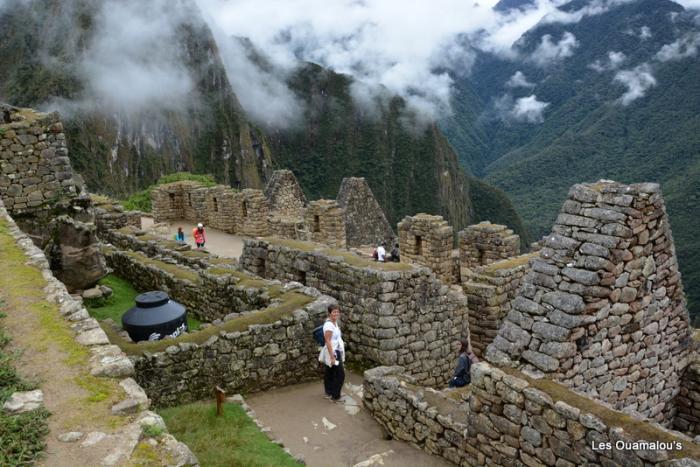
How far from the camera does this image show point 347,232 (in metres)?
21.3

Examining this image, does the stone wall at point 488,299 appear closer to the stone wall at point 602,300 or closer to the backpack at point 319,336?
the backpack at point 319,336

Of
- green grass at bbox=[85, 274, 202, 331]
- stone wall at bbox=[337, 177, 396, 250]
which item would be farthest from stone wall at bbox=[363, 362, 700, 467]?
stone wall at bbox=[337, 177, 396, 250]

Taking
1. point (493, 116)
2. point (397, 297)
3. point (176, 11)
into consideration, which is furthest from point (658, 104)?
point (397, 297)

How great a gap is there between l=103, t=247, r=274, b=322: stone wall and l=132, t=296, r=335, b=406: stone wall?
2.99ft

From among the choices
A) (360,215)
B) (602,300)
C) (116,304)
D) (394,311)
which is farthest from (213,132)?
(602,300)

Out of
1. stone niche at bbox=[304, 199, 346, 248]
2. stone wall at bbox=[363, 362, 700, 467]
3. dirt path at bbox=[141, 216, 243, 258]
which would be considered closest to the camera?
stone wall at bbox=[363, 362, 700, 467]

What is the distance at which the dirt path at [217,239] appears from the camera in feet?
65.2

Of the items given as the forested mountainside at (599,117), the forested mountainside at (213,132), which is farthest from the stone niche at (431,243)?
the forested mountainside at (213,132)

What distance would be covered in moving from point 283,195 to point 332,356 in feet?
61.3

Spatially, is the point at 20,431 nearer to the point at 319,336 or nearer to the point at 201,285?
the point at 319,336

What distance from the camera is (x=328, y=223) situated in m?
18.4

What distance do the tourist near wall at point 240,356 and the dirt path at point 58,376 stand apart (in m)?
1.51

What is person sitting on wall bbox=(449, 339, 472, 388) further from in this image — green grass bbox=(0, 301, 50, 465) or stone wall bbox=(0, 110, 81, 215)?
stone wall bbox=(0, 110, 81, 215)

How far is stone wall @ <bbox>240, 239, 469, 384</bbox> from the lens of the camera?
873cm
